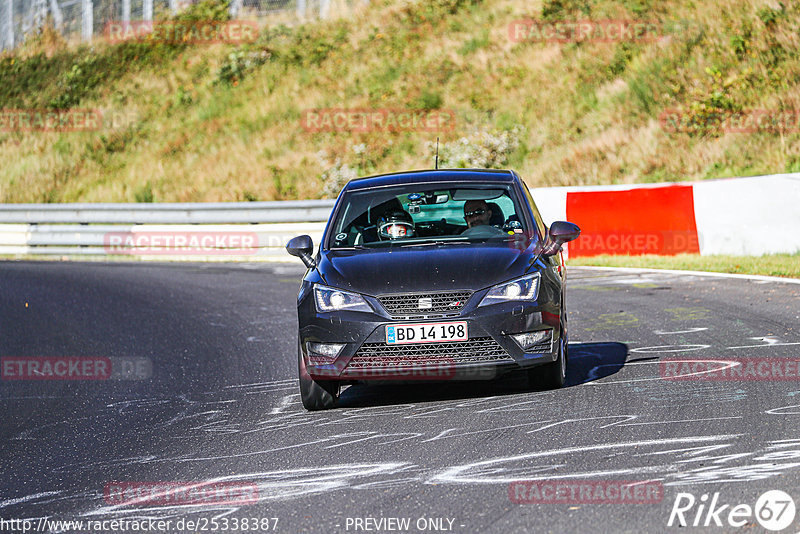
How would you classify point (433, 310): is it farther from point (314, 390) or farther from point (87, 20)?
point (87, 20)

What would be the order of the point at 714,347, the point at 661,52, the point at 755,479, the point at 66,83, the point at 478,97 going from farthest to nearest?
the point at 66,83 → the point at 478,97 → the point at 661,52 → the point at 714,347 → the point at 755,479

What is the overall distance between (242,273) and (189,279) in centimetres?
117

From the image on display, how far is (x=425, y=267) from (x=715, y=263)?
10.2m

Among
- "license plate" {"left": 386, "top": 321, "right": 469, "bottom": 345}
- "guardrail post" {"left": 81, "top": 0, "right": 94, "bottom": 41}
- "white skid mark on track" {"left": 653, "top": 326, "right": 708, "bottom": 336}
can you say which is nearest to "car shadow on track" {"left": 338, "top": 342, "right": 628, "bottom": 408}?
"license plate" {"left": 386, "top": 321, "right": 469, "bottom": 345}

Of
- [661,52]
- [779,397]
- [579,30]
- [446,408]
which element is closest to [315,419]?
[446,408]

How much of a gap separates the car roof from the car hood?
1.02 m

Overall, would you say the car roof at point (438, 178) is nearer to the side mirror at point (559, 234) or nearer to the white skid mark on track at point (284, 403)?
the side mirror at point (559, 234)

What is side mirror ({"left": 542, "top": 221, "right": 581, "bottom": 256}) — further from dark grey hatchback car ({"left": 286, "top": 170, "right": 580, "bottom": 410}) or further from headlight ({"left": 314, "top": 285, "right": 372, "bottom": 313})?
headlight ({"left": 314, "top": 285, "right": 372, "bottom": 313})

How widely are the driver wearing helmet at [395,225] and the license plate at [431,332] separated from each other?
1.31 m

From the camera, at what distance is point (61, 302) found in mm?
15844

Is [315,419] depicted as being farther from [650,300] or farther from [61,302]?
[61,302]

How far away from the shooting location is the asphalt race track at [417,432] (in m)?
4.96

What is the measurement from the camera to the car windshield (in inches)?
321

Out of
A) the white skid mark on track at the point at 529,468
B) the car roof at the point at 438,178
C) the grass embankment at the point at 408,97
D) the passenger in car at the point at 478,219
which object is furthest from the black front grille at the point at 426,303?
the grass embankment at the point at 408,97
